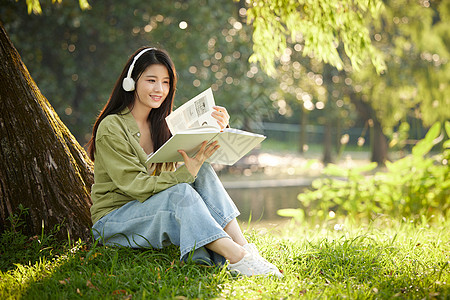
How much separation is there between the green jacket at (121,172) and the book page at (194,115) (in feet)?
0.81

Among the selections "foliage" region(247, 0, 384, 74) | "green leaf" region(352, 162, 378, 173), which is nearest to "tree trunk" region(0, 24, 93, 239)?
"foliage" region(247, 0, 384, 74)

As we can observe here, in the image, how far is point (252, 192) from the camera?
376 inches

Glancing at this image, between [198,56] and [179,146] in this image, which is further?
[198,56]

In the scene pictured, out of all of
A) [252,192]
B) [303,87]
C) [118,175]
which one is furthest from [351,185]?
[303,87]

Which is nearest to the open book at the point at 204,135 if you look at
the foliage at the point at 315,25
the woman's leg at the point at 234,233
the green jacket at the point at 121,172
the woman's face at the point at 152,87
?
the green jacket at the point at 121,172

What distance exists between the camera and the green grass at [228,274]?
2186mm

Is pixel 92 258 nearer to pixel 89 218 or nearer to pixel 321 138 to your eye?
pixel 89 218

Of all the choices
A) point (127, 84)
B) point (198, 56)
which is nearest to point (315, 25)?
point (127, 84)

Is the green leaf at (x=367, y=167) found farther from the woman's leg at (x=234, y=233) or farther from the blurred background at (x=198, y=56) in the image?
the blurred background at (x=198, y=56)

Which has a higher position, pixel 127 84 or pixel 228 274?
pixel 127 84

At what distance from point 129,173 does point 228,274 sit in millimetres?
754

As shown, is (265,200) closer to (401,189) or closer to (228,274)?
(401,189)

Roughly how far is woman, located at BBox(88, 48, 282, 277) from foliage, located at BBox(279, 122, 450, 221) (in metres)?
2.06

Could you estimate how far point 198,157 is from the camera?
8.54 ft
